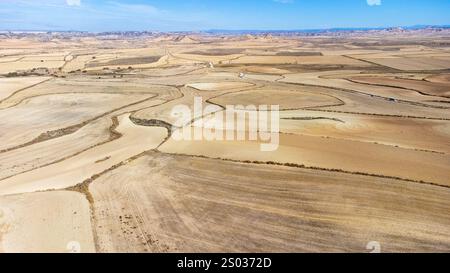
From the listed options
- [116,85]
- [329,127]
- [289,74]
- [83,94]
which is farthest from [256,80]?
[329,127]

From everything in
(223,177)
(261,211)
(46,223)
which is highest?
(223,177)

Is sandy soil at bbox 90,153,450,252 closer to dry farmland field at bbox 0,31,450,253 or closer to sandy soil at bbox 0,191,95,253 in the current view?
dry farmland field at bbox 0,31,450,253

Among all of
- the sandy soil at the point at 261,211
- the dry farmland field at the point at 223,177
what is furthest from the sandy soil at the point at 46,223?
the sandy soil at the point at 261,211

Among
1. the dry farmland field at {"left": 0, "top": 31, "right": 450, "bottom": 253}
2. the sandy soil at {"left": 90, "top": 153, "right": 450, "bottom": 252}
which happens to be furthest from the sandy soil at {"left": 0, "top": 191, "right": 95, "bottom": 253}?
the sandy soil at {"left": 90, "top": 153, "right": 450, "bottom": 252}

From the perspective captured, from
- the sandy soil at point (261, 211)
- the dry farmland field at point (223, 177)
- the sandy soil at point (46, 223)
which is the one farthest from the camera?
the dry farmland field at point (223, 177)

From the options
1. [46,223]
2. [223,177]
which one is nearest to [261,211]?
[223,177]

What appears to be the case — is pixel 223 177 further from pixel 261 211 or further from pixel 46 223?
pixel 46 223

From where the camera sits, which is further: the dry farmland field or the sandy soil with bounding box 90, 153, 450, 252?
the dry farmland field

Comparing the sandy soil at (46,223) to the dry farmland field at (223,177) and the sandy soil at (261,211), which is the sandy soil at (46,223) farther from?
the sandy soil at (261,211)

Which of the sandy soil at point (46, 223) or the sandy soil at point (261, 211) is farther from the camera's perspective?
the sandy soil at point (261, 211)

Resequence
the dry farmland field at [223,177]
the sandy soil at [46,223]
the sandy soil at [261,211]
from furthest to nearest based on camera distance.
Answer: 1. the dry farmland field at [223,177]
2. the sandy soil at [261,211]
3. the sandy soil at [46,223]

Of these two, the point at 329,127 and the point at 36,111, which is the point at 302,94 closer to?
the point at 329,127
